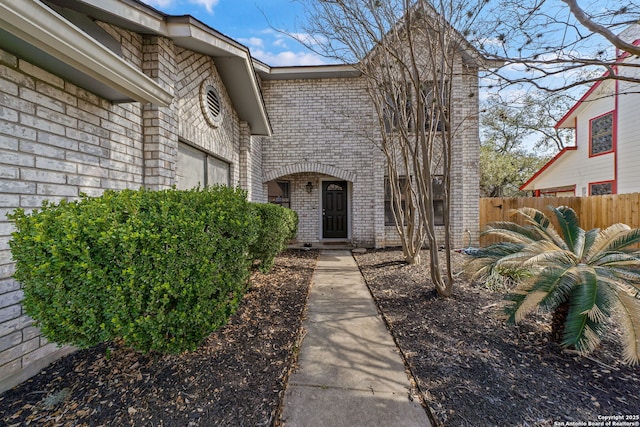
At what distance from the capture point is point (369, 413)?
196 cm

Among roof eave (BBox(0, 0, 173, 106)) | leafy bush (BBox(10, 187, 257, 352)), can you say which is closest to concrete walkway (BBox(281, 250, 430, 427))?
leafy bush (BBox(10, 187, 257, 352))

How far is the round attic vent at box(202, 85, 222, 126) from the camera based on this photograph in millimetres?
5027

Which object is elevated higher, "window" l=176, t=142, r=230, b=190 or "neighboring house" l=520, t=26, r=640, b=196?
"neighboring house" l=520, t=26, r=640, b=196

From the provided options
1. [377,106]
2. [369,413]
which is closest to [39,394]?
[369,413]

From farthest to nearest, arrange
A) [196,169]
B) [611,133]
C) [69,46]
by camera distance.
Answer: [611,133] → [196,169] → [69,46]

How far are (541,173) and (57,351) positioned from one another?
56.0 feet

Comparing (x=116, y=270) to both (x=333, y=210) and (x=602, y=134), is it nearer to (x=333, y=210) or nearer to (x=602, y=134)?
(x=333, y=210)

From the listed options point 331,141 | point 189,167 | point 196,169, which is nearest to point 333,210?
point 331,141

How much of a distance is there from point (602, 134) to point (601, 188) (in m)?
1.97

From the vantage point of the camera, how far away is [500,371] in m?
2.36

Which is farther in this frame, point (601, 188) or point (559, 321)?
point (601, 188)

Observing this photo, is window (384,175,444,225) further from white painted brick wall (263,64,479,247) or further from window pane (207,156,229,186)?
window pane (207,156,229,186)

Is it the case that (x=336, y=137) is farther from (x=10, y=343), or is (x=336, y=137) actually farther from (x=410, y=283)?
(x=10, y=343)

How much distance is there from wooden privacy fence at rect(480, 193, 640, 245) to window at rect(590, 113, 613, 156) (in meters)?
3.32
